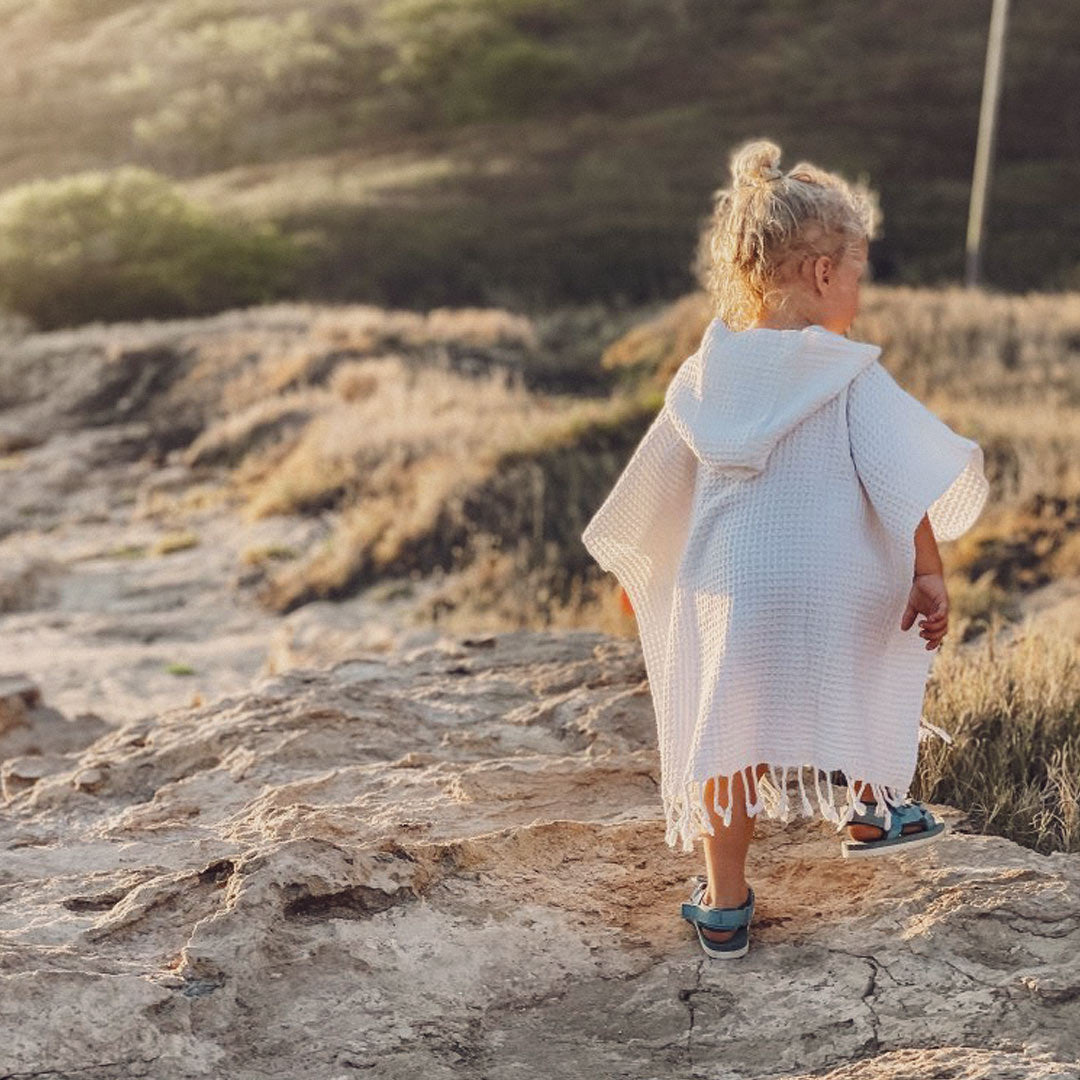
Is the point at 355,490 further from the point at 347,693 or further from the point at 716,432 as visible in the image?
the point at 716,432

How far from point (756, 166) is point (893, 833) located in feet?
4.97

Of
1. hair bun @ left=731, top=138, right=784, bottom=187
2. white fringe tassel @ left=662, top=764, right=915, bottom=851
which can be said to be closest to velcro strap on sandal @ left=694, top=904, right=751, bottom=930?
white fringe tassel @ left=662, top=764, right=915, bottom=851

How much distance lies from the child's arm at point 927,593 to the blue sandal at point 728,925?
2.17ft

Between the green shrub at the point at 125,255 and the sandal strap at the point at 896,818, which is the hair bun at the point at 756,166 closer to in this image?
the sandal strap at the point at 896,818

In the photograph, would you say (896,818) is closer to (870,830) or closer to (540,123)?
(870,830)

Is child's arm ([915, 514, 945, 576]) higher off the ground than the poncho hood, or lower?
lower

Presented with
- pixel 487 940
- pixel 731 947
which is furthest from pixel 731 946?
pixel 487 940

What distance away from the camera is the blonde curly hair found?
316cm

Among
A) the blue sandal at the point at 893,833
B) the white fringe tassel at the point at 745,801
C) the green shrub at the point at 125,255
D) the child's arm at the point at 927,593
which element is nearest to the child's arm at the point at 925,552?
the child's arm at the point at 927,593

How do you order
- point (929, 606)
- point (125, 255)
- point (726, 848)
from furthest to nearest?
point (125, 255), point (726, 848), point (929, 606)

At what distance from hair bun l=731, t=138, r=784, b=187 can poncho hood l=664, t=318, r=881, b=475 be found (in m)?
0.31

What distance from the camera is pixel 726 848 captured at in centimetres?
320

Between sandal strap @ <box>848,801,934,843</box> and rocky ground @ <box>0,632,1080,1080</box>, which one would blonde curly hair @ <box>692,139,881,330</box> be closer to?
sandal strap @ <box>848,801,934,843</box>

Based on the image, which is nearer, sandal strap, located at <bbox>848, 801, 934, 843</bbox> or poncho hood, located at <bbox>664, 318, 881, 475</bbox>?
poncho hood, located at <bbox>664, 318, 881, 475</bbox>
